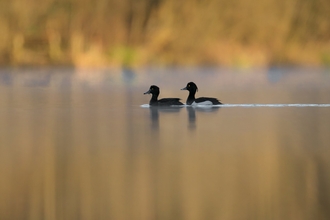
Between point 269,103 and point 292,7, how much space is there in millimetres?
10400

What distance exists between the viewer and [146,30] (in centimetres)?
2008

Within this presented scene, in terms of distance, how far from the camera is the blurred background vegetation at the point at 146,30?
19.3 metres

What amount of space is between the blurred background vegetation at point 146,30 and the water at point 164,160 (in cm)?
804

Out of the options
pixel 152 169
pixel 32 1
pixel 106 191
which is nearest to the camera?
pixel 106 191

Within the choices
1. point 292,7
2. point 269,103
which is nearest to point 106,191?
point 269,103

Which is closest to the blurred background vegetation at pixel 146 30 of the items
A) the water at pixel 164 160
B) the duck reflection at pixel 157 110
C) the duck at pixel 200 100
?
the water at pixel 164 160

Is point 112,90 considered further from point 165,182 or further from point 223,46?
point 165,182

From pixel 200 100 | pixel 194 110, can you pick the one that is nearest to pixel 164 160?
pixel 194 110

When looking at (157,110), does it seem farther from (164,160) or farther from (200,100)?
(164,160)

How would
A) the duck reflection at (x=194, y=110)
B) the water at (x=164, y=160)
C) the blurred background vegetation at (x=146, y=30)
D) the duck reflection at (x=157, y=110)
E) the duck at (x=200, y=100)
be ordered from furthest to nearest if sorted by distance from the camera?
the blurred background vegetation at (x=146, y=30)
the duck at (x=200, y=100)
the duck reflection at (x=194, y=110)
the duck reflection at (x=157, y=110)
the water at (x=164, y=160)

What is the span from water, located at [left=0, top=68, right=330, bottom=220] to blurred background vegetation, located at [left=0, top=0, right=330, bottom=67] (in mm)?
8040

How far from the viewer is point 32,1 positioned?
19.3 meters

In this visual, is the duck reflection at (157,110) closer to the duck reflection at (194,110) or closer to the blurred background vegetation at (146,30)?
the duck reflection at (194,110)

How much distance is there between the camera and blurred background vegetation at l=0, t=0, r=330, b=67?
63.4 ft
